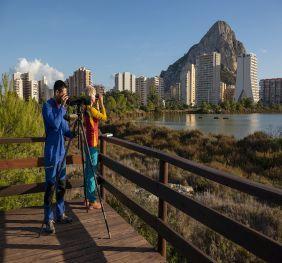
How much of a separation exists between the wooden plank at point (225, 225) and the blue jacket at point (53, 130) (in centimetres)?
111

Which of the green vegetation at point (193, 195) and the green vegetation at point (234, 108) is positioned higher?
the green vegetation at point (234, 108)

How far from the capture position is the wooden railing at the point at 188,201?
229 centimetres

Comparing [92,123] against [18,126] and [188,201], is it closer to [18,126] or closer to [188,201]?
[188,201]

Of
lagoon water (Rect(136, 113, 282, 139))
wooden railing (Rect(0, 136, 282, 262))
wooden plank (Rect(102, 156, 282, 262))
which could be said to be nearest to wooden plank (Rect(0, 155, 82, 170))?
wooden railing (Rect(0, 136, 282, 262))

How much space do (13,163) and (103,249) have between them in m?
2.02

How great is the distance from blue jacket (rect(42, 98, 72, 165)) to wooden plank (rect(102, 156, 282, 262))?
1113 mm

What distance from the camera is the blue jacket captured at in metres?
4.20

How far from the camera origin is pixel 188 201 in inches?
124

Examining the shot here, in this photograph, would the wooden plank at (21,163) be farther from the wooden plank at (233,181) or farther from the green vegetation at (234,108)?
the green vegetation at (234,108)

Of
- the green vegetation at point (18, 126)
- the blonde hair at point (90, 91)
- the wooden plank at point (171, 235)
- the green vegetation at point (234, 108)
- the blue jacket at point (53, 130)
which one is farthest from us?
the green vegetation at point (234, 108)

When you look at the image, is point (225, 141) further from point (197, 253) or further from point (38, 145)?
point (197, 253)

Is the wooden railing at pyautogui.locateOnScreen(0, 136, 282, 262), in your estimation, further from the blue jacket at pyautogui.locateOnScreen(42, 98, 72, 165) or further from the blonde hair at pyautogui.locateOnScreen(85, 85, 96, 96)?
the blue jacket at pyautogui.locateOnScreen(42, 98, 72, 165)

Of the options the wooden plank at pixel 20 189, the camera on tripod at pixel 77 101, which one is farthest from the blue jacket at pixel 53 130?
the wooden plank at pixel 20 189

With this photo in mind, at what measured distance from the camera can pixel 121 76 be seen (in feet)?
654
